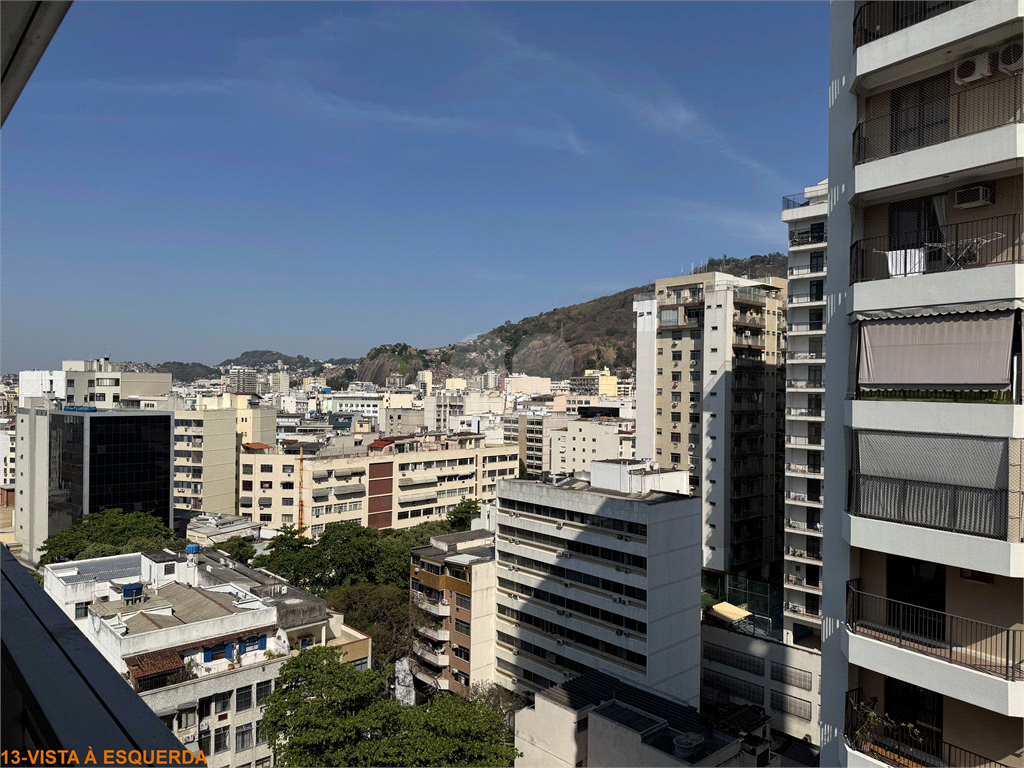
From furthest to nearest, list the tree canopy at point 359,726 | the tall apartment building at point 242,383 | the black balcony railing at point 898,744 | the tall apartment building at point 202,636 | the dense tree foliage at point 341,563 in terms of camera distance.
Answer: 1. the tall apartment building at point 242,383
2. the dense tree foliage at point 341,563
3. the tall apartment building at point 202,636
4. the tree canopy at point 359,726
5. the black balcony railing at point 898,744

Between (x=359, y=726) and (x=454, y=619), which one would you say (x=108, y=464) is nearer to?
(x=454, y=619)

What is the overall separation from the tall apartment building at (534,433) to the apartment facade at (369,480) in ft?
31.0

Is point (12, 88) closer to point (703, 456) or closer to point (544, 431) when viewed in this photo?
point (703, 456)

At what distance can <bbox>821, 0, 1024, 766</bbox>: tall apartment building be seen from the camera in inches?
132

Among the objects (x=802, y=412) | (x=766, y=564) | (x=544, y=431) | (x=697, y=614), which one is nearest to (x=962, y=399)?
(x=697, y=614)

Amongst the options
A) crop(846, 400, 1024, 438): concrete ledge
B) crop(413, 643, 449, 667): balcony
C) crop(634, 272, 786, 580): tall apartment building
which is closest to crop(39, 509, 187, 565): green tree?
crop(413, 643, 449, 667): balcony

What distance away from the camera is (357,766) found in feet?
32.7

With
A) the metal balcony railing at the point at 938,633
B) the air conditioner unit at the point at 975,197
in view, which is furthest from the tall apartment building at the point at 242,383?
the air conditioner unit at the point at 975,197

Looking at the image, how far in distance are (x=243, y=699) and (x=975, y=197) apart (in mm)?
12531

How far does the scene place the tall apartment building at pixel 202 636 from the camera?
11281mm

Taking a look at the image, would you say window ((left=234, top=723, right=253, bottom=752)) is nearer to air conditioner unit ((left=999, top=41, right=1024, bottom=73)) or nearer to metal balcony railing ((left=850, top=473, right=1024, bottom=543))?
metal balcony railing ((left=850, top=473, right=1024, bottom=543))

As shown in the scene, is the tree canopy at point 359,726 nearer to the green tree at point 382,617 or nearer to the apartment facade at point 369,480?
the green tree at point 382,617

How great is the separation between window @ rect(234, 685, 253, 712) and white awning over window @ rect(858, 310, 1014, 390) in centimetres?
1155

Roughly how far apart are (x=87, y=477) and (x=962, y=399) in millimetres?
28947
